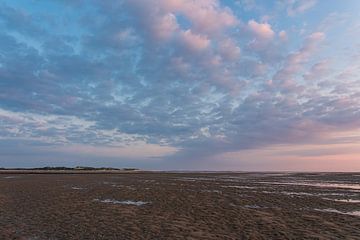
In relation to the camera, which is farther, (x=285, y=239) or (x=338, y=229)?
(x=338, y=229)

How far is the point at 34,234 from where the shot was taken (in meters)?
15.5

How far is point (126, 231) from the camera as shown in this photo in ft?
54.0

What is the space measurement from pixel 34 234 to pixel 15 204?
1169cm

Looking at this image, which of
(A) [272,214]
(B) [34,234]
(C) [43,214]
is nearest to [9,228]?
(B) [34,234]

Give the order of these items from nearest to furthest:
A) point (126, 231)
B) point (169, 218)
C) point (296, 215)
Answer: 1. point (126, 231)
2. point (169, 218)
3. point (296, 215)

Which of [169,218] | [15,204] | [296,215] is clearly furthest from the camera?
[15,204]

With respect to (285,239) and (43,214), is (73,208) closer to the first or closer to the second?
(43,214)

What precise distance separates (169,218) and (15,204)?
12111 millimetres

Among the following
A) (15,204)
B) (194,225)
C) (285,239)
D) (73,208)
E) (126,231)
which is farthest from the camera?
(15,204)

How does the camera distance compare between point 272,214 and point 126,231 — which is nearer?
point 126,231

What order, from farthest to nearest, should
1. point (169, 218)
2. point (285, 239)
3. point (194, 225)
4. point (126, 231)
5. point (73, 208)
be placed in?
point (73, 208) → point (169, 218) → point (194, 225) → point (126, 231) → point (285, 239)

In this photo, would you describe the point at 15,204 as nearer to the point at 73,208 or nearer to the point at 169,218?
the point at 73,208

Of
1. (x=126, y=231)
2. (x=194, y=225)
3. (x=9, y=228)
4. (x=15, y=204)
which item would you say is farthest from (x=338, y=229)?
(x=15, y=204)

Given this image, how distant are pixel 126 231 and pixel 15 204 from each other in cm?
1300
